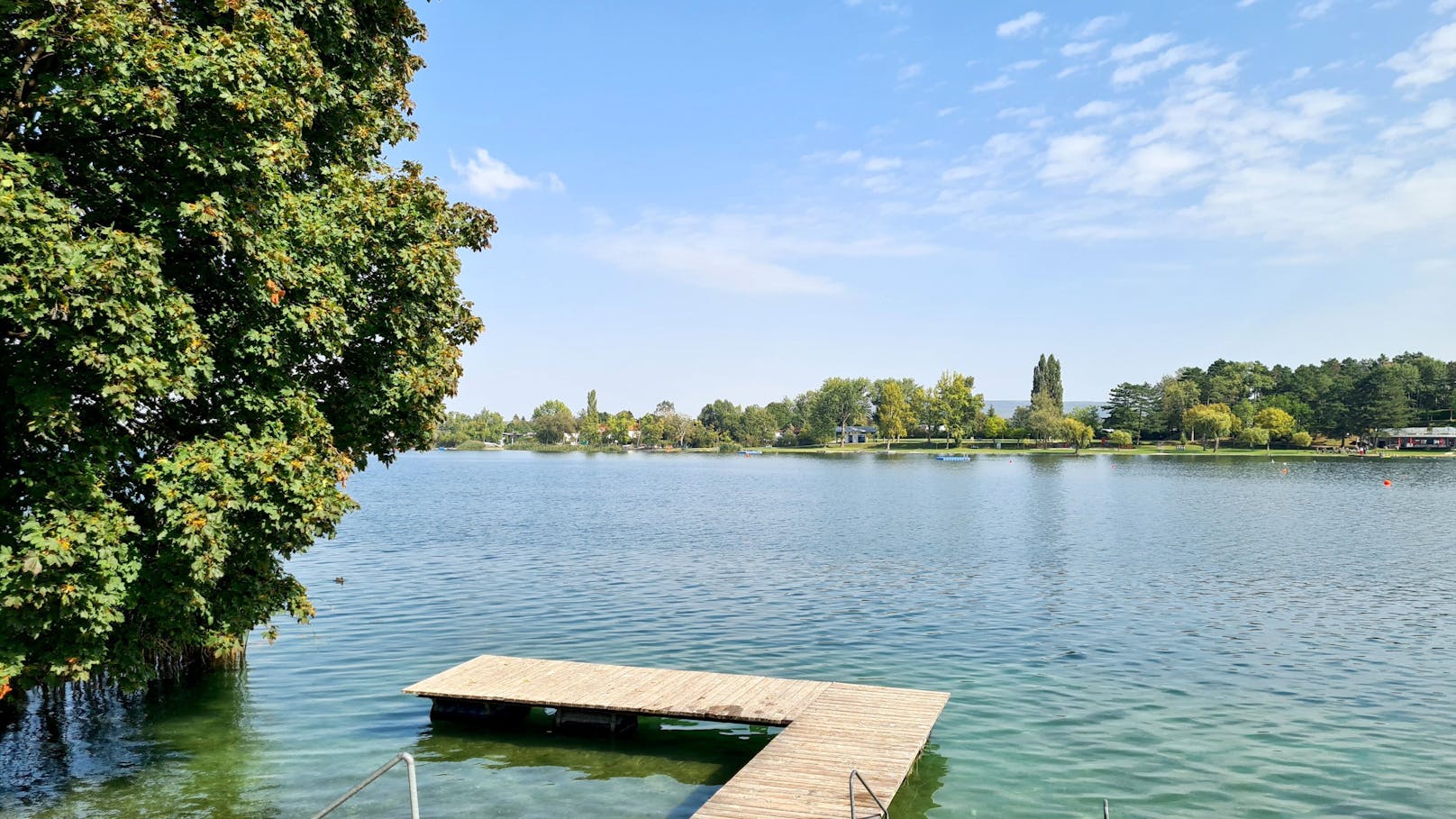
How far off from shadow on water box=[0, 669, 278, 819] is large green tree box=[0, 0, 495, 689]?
2.54 m

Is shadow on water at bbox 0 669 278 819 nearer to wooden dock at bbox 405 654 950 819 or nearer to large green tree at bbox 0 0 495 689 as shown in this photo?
large green tree at bbox 0 0 495 689

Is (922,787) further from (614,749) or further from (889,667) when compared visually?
(889,667)

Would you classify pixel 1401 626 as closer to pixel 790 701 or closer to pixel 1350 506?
pixel 790 701

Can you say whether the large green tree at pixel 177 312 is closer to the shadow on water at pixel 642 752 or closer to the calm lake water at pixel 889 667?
the calm lake water at pixel 889 667

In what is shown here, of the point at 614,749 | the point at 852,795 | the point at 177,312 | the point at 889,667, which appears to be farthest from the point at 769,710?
the point at 177,312

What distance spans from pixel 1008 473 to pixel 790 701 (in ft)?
436

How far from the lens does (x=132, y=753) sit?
19.5m

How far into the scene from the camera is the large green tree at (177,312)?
13.1 meters

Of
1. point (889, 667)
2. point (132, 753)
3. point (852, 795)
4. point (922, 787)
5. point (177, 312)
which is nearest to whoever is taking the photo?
point (852, 795)

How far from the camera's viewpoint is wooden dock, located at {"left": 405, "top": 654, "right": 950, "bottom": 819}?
15391 millimetres

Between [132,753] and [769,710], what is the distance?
1412 centimetres

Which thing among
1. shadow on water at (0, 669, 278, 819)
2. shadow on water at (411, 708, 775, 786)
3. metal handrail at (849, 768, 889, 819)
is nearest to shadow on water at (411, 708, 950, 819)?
shadow on water at (411, 708, 775, 786)

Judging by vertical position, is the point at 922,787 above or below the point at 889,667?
below

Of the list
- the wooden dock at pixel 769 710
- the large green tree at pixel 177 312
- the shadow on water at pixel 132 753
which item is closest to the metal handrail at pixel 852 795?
the wooden dock at pixel 769 710
